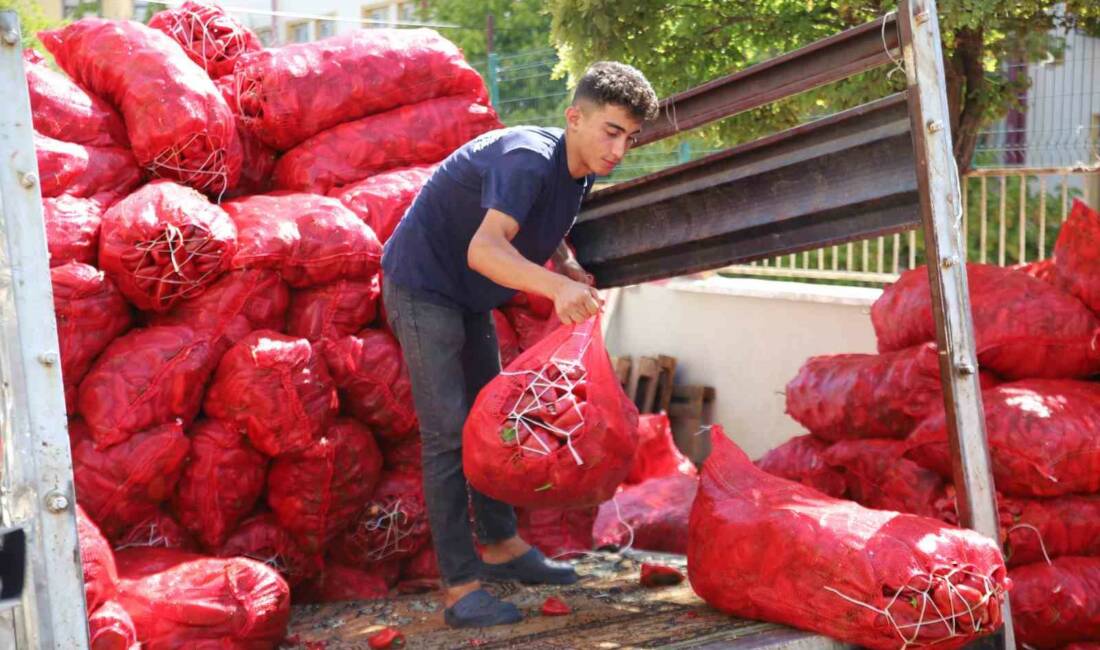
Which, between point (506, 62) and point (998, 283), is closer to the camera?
point (998, 283)

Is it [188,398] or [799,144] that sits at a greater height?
[799,144]

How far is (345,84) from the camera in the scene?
5.35m

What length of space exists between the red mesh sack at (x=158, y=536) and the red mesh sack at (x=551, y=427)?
1.12m

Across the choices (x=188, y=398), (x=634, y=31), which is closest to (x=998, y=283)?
(x=634, y=31)

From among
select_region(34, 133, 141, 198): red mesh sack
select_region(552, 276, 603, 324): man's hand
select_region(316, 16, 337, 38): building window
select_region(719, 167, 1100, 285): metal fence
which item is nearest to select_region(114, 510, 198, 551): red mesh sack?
select_region(34, 133, 141, 198): red mesh sack

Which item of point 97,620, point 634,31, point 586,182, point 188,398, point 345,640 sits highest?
point 634,31

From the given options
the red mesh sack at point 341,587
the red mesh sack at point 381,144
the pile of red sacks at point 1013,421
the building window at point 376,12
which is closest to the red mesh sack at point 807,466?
the pile of red sacks at point 1013,421

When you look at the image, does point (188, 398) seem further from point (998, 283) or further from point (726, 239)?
point (998, 283)

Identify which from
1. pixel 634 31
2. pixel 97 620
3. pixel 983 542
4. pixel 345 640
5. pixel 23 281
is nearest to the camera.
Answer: pixel 23 281

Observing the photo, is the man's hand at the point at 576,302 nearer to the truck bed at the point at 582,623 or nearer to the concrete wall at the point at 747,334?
the truck bed at the point at 582,623

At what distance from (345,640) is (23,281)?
1996mm

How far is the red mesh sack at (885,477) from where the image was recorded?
15.1ft

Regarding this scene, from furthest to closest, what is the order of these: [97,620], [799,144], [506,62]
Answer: [506,62], [799,144], [97,620]

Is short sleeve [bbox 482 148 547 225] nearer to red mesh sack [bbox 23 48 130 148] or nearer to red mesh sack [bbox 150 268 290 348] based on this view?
red mesh sack [bbox 150 268 290 348]
